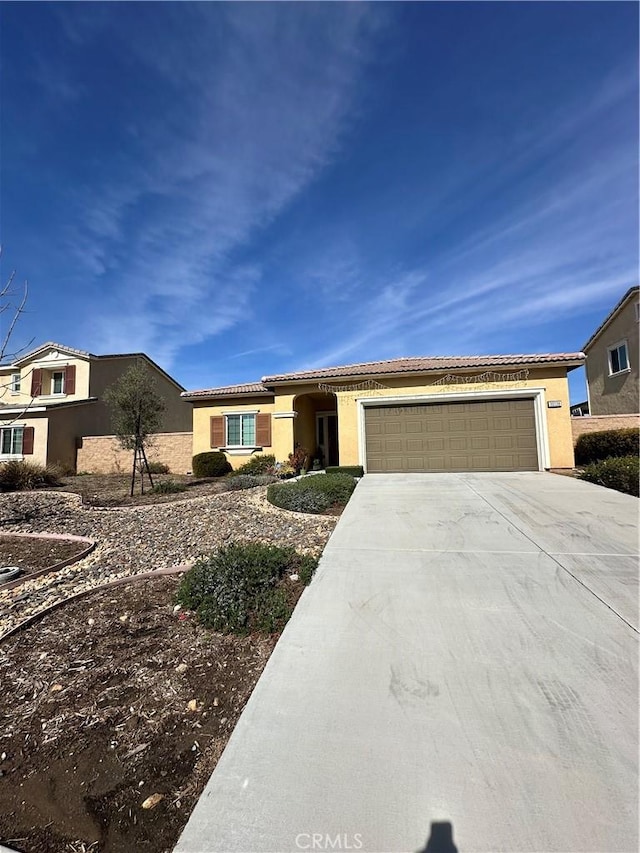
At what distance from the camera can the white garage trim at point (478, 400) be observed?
12766mm

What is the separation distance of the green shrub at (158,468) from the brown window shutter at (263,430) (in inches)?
190

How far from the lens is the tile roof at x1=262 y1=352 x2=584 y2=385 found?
12.9 metres

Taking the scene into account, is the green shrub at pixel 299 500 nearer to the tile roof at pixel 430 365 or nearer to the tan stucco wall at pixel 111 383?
the tile roof at pixel 430 365

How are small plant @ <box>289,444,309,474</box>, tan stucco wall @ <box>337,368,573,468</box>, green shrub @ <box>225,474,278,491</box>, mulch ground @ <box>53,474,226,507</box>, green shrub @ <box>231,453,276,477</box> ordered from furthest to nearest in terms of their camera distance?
green shrub @ <box>231,453,276,477</box> < small plant @ <box>289,444,309,474</box> < tan stucco wall @ <box>337,368,573,468</box> < green shrub @ <box>225,474,278,491</box> < mulch ground @ <box>53,474,226,507</box>

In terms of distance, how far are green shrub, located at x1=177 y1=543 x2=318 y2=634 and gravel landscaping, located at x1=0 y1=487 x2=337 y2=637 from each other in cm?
92

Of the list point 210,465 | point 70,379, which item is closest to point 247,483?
point 210,465

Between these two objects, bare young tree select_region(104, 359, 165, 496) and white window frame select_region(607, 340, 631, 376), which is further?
white window frame select_region(607, 340, 631, 376)

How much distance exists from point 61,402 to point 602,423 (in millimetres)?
22837

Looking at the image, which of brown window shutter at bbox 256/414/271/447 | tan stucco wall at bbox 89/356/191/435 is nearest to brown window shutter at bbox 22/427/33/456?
tan stucco wall at bbox 89/356/191/435

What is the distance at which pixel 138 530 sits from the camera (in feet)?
23.2

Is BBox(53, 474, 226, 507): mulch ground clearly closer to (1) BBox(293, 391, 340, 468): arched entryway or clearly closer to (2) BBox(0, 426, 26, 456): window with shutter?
(2) BBox(0, 426, 26, 456): window with shutter

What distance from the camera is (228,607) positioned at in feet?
12.6

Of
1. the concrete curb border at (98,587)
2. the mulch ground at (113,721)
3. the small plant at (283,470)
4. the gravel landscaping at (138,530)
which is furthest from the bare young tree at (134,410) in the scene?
the mulch ground at (113,721)

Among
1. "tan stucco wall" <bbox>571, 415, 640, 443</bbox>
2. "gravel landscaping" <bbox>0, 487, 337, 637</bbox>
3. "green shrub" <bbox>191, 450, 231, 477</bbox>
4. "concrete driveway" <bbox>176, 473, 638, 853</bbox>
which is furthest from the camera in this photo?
"green shrub" <bbox>191, 450, 231, 477</bbox>
